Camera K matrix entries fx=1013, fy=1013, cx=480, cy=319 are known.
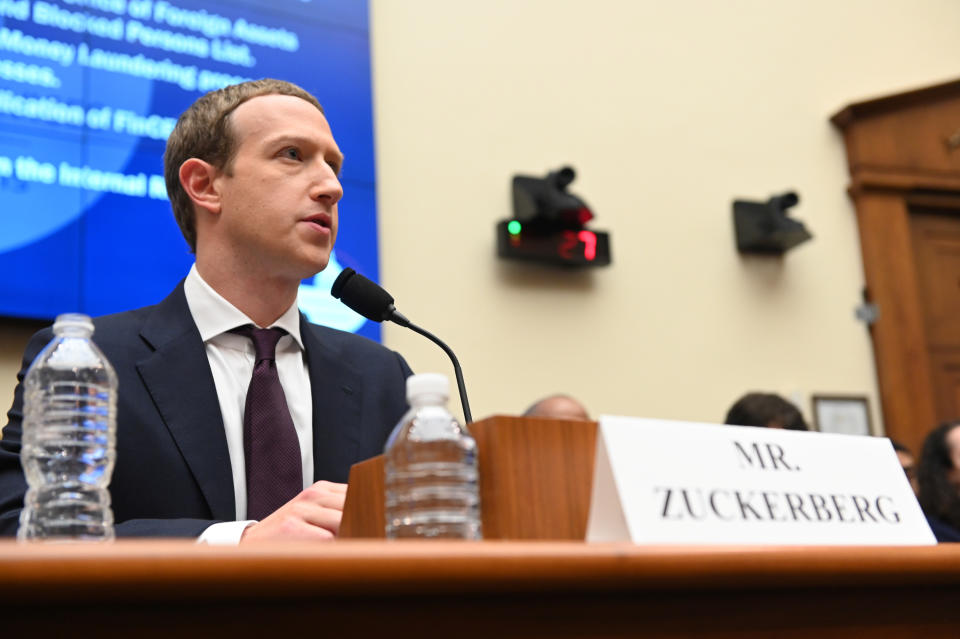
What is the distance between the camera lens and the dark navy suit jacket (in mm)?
1462

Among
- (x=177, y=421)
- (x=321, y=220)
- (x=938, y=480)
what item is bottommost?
(x=938, y=480)

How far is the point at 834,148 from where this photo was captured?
4.56 meters

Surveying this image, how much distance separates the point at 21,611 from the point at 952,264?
4.77m

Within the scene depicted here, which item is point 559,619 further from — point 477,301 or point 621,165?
point 621,165

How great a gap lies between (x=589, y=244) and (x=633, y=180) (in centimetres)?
42

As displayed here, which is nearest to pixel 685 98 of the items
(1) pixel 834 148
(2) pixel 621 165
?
(2) pixel 621 165

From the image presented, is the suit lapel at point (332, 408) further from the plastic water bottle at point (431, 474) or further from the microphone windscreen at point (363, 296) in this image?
the plastic water bottle at point (431, 474)

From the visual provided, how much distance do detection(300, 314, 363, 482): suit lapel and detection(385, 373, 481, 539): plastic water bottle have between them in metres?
0.72

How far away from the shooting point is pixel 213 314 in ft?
5.57

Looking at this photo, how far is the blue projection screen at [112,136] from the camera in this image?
2863 mm

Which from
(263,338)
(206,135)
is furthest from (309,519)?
(206,135)

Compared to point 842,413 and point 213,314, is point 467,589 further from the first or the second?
point 842,413

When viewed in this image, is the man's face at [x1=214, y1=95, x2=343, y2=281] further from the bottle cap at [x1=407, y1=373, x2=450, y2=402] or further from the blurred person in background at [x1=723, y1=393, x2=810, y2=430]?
the blurred person in background at [x1=723, y1=393, x2=810, y2=430]

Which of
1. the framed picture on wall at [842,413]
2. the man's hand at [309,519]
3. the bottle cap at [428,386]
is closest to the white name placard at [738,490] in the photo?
the bottle cap at [428,386]
